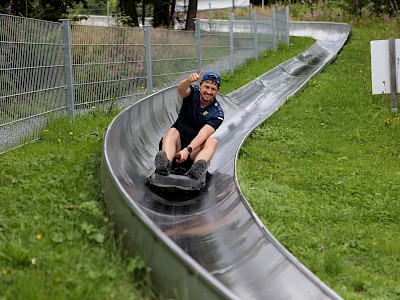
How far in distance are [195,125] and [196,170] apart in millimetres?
910

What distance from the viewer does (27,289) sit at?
341cm

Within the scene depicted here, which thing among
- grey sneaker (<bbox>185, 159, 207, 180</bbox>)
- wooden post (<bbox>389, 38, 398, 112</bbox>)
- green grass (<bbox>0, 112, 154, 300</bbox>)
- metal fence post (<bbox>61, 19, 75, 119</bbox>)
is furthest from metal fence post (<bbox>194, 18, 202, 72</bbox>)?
grey sneaker (<bbox>185, 159, 207, 180</bbox>)

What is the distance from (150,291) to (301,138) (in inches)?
240

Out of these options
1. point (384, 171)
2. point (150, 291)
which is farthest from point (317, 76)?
point (150, 291)

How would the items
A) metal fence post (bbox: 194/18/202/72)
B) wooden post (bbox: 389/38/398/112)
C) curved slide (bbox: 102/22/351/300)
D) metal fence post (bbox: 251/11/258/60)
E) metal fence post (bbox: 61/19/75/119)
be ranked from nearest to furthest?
curved slide (bbox: 102/22/351/300), metal fence post (bbox: 61/19/75/119), wooden post (bbox: 389/38/398/112), metal fence post (bbox: 194/18/202/72), metal fence post (bbox: 251/11/258/60)

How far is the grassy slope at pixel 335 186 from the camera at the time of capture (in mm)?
4961

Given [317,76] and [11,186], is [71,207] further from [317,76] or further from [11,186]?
[317,76]

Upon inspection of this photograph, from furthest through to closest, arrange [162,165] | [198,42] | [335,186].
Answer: [198,42]
[335,186]
[162,165]

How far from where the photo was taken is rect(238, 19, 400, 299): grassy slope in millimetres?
4961

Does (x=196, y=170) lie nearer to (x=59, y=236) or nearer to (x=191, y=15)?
(x=59, y=236)

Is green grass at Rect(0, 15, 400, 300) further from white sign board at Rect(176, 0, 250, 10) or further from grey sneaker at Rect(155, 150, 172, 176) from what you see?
white sign board at Rect(176, 0, 250, 10)

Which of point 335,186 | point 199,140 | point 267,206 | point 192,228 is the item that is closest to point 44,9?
point 199,140

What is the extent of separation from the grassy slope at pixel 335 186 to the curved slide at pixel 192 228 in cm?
28

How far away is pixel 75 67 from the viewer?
8633mm
